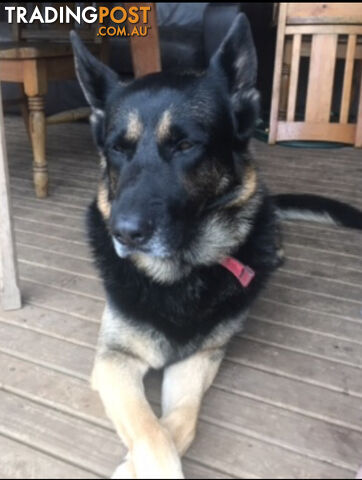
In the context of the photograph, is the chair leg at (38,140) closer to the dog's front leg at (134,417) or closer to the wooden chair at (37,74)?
the wooden chair at (37,74)

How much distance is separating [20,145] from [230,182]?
229 centimetres

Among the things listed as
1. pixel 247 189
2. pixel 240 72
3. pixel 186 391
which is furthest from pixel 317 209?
pixel 186 391

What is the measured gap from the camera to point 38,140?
2283mm

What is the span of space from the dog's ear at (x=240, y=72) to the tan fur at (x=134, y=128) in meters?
0.24

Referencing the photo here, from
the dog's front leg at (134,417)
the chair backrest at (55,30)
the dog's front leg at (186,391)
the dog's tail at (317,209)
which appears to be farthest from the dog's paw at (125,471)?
the chair backrest at (55,30)

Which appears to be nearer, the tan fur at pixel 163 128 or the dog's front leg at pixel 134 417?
the dog's front leg at pixel 134 417

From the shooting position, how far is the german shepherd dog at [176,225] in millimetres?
1114

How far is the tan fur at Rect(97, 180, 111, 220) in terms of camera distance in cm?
135

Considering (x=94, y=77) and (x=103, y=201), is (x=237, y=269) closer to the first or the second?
(x=103, y=201)

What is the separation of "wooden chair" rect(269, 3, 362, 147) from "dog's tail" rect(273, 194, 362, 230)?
1.33 meters

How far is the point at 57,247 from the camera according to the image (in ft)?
6.33

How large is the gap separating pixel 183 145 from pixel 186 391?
1.82ft

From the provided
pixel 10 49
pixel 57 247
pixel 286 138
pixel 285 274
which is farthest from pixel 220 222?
pixel 286 138

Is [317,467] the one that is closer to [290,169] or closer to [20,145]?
[290,169]
